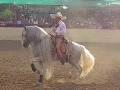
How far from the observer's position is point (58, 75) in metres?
12.8

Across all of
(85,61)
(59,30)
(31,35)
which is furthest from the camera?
(85,61)

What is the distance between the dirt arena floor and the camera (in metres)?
10.9

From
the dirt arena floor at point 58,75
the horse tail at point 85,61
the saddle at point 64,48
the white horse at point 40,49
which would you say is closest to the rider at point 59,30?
the saddle at point 64,48

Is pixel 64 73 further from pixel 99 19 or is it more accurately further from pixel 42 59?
pixel 99 19

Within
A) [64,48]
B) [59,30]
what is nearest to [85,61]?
[64,48]

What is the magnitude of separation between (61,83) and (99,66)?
12.9 ft

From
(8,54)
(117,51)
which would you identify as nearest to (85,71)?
(8,54)

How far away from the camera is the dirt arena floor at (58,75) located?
429 inches

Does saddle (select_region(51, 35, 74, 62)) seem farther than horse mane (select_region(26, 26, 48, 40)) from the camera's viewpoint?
Yes

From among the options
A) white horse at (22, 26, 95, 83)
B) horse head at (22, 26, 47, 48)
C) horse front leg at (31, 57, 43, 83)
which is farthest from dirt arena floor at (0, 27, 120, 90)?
horse head at (22, 26, 47, 48)

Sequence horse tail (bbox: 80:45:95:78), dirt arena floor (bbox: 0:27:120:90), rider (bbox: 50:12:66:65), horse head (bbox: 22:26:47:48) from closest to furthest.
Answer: dirt arena floor (bbox: 0:27:120:90)
horse head (bbox: 22:26:47:48)
rider (bbox: 50:12:66:65)
horse tail (bbox: 80:45:95:78)

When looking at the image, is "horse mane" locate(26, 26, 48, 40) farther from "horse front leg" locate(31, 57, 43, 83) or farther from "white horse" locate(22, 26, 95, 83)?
"horse front leg" locate(31, 57, 43, 83)

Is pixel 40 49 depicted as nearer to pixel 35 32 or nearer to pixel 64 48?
pixel 35 32

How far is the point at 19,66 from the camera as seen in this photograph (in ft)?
48.0
